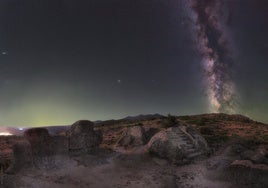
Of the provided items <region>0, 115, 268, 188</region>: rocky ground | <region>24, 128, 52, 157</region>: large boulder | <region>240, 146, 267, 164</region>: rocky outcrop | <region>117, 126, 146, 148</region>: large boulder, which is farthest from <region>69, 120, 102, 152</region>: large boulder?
<region>240, 146, 267, 164</region>: rocky outcrop

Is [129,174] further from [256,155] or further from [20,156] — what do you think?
[256,155]

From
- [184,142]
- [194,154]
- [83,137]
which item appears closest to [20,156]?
[83,137]

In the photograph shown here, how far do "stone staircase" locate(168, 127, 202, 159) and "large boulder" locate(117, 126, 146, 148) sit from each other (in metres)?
3.18

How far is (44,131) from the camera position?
2747cm

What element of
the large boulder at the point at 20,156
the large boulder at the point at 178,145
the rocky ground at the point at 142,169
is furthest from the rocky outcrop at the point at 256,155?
the large boulder at the point at 20,156

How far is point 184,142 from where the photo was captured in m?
30.9

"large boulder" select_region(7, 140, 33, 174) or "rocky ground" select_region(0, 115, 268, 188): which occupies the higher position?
"large boulder" select_region(7, 140, 33, 174)

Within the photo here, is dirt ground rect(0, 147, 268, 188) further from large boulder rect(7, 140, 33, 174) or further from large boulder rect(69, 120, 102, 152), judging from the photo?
large boulder rect(69, 120, 102, 152)

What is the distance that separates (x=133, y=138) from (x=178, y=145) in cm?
550

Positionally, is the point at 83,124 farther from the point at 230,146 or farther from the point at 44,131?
the point at 230,146

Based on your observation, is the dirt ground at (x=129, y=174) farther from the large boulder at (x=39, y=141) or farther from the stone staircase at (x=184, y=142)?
the stone staircase at (x=184, y=142)

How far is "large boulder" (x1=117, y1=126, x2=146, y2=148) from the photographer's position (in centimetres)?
3309

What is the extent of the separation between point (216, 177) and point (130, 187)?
7.03m

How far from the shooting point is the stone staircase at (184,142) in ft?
98.3
